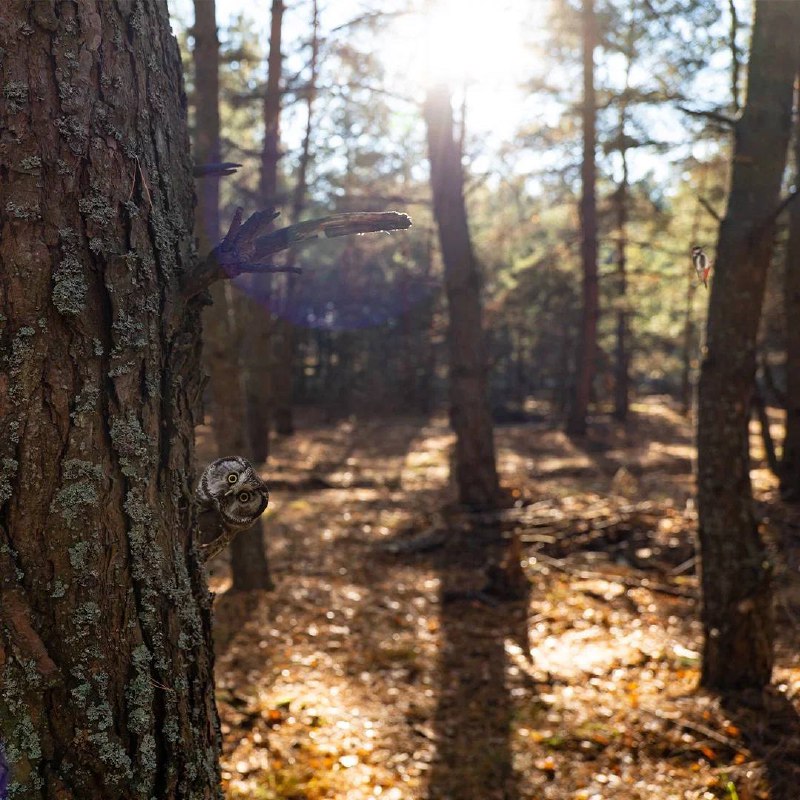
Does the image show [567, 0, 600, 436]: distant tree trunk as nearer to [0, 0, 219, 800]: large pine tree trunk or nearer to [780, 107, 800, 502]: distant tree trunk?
[780, 107, 800, 502]: distant tree trunk

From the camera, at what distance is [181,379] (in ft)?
5.37

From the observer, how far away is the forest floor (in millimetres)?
3645

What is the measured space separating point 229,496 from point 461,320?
23.6 ft

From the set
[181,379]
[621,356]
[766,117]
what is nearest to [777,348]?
[621,356]

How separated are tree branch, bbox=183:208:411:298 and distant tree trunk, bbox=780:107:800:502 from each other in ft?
29.5

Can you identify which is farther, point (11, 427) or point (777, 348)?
point (777, 348)

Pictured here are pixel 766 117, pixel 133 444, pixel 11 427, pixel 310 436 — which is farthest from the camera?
pixel 310 436

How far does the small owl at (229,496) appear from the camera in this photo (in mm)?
1750

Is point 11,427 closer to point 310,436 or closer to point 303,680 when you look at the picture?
point 303,680

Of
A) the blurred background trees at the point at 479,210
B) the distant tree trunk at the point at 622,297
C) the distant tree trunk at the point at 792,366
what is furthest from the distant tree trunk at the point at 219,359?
the distant tree trunk at the point at 622,297

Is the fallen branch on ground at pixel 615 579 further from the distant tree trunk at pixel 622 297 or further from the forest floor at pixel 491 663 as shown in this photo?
the distant tree trunk at pixel 622 297

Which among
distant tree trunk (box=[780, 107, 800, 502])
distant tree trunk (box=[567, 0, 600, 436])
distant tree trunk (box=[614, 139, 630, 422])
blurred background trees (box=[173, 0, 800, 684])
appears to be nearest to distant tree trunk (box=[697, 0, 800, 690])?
blurred background trees (box=[173, 0, 800, 684])

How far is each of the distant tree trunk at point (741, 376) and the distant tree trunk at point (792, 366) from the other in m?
5.52

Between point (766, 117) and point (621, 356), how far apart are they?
638 inches
